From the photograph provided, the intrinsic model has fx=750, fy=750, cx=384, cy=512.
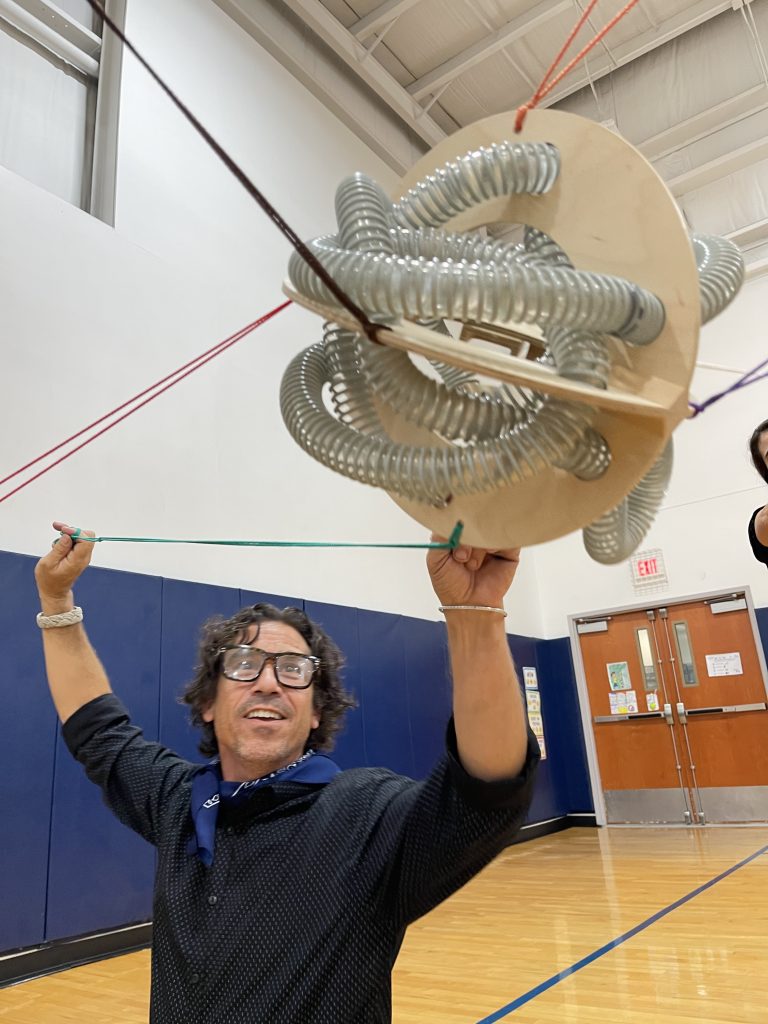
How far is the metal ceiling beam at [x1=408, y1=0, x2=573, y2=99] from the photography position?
604cm

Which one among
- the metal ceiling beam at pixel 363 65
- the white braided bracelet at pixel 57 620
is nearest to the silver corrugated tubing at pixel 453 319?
the white braided bracelet at pixel 57 620

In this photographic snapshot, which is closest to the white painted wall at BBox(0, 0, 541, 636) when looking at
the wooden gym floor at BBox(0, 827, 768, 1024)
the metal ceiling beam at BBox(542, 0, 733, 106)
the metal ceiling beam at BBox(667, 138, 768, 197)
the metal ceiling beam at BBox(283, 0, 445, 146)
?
the metal ceiling beam at BBox(283, 0, 445, 146)

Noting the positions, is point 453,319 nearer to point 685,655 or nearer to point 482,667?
point 482,667

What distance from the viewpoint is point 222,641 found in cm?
136

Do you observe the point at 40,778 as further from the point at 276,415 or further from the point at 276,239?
the point at 276,239

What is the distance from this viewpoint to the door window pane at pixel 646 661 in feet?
22.6

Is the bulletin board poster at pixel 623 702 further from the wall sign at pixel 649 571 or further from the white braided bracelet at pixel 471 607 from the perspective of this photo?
the white braided bracelet at pixel 471 607

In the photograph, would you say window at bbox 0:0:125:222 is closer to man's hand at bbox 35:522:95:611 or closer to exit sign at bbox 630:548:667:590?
man's hand at bbox 35:522:95:611

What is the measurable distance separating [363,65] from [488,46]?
1.06 meters

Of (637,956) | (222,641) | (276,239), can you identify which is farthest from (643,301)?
(276,239)

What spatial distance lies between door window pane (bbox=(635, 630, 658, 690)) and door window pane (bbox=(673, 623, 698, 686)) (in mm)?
248

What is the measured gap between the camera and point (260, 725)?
3.88 feet

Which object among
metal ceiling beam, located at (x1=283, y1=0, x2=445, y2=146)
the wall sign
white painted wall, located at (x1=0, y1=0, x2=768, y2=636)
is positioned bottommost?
the wall sign

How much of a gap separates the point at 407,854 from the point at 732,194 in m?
7.64
